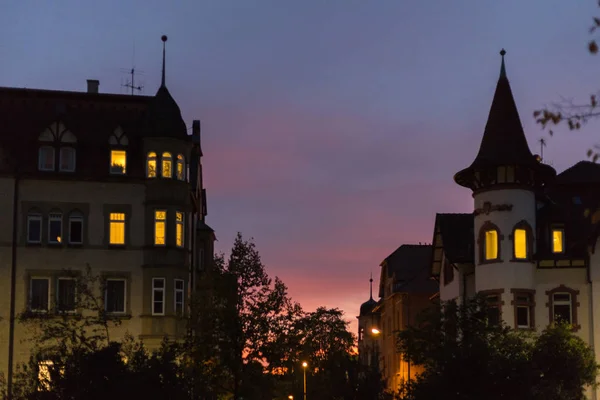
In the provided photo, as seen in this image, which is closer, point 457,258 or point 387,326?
point 457,258

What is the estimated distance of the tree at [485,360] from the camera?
35156 millimetres

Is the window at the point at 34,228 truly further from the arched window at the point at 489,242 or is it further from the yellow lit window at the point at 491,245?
the yellow lit window at the point at 491,245

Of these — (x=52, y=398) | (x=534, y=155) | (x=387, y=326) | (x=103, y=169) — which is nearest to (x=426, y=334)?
(x=52, y=398)

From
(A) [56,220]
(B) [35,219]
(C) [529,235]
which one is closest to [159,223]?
(A) [56,220]

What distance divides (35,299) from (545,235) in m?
23.9

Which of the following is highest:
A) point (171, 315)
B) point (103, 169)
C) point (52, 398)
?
point (103, 169)

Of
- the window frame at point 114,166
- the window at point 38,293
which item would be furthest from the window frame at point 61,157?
the window at point 38,293

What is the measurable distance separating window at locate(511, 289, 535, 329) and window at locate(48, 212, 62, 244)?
21.3 metres

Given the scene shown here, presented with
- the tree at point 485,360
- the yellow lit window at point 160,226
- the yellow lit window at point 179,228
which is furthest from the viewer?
the yellow lit window at point 179,228

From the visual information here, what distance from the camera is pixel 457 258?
177ft

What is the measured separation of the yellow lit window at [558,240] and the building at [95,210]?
17.4 meters

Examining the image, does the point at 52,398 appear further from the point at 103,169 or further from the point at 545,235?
the point at 545,235

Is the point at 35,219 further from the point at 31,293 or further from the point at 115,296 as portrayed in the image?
the point at 115,296

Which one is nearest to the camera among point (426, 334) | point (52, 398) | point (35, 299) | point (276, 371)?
point (52, 398)
